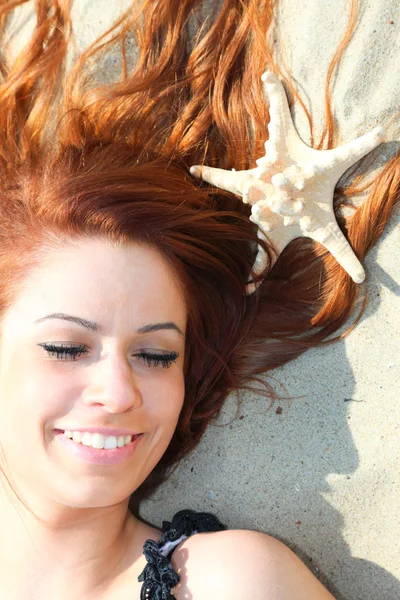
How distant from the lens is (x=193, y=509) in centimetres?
379

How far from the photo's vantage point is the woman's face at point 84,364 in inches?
117

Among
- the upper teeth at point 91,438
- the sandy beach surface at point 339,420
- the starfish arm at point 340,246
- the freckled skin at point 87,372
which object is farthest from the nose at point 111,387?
the starfish arm at point 340,246

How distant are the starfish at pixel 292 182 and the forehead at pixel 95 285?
57cm

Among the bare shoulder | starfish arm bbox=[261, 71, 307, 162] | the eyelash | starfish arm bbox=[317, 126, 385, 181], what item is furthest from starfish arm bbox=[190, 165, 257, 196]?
the bare shoulder

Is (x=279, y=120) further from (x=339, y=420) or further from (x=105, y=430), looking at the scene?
(x=105, y=430)

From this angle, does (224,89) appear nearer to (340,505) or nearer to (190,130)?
(190,130)

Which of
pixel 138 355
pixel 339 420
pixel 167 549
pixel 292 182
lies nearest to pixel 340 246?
pixel 292 182

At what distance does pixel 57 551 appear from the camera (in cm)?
339

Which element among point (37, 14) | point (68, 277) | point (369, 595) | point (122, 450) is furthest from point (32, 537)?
point (37, 14)

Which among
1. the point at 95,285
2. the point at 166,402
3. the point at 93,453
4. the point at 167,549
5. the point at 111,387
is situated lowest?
the point at 167,549

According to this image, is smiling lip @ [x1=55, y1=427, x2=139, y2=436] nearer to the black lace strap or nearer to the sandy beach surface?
the black lace strap

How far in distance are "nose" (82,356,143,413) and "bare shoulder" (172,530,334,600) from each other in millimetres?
773

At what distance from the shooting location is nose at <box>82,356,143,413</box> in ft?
9.66

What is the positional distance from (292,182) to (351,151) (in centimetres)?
28
